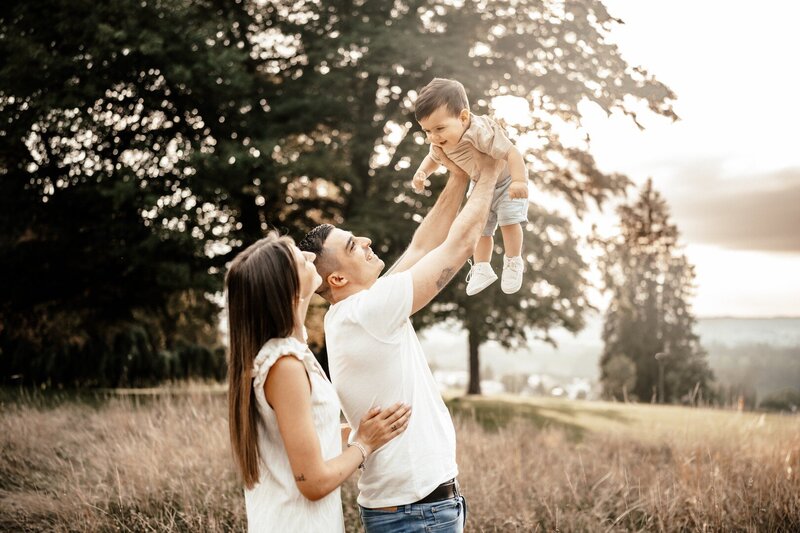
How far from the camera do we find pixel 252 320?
7.52 ft

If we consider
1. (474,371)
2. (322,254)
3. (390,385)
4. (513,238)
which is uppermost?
(513,238)

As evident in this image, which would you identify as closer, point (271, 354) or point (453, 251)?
point (271, 354)

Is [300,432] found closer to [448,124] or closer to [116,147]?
[448,124]

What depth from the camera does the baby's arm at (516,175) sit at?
2.88 m

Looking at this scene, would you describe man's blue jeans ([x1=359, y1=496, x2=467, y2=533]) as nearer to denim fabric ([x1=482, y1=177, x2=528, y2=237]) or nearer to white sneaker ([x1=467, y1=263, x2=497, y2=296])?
white sneaker ([x1=467, y1=263, x2=497, y2=296])

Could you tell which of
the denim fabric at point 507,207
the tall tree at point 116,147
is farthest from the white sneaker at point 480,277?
the tall tree at point 116,147

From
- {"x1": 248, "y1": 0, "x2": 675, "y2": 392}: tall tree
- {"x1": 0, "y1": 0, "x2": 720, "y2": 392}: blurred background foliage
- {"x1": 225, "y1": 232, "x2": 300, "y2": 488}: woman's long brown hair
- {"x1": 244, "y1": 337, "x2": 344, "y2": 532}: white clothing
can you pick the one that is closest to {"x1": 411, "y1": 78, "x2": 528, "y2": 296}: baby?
{"x1": 225, "y1": 232, "x2": 300, "y2": 488}: woman's long brown hair

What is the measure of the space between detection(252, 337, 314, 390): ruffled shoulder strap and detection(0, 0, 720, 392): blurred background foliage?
868 centimetres

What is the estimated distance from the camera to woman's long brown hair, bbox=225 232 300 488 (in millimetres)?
2268

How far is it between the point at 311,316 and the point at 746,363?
43.5 meters

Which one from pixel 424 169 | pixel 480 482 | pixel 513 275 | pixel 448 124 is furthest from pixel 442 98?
pixel 480 482

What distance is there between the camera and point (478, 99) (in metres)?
11.4

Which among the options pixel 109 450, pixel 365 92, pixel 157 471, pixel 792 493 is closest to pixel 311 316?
pixel 365 92

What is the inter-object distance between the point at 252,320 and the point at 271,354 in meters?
0.15
